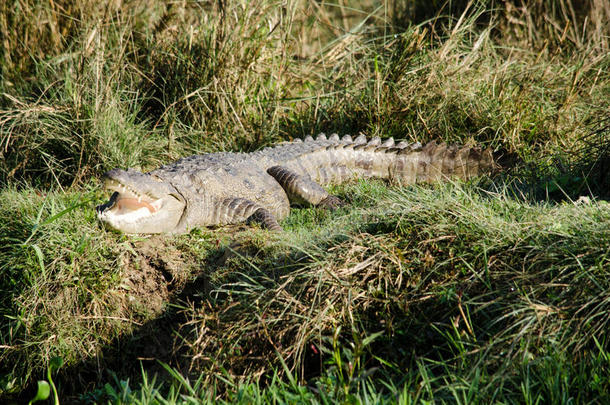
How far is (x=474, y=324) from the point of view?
2.79m

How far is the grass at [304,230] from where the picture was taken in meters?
Answer: 2.69

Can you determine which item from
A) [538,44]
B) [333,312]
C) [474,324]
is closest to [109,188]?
[333,312]

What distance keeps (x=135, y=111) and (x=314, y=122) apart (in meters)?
2.01

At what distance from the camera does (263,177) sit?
521cm

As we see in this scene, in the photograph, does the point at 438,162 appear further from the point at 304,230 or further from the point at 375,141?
the point at 304,230

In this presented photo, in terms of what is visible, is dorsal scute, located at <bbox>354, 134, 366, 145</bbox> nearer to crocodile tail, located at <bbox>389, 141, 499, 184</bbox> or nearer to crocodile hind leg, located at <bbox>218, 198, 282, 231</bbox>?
crocodile tail, located at <bbox>389, 141, 499, 184</bbox>

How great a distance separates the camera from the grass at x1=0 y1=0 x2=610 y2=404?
269 centimetres

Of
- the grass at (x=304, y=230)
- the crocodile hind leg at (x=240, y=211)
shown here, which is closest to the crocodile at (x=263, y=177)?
the crocodile hind leg at (x=240, y=211)

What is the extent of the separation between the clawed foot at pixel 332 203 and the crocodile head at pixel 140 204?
50.9 inches

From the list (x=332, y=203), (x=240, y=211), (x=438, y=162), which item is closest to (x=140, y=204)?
(x=240, y=211)

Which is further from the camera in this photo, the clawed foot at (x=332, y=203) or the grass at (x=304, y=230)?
the clawed foot at (x=332, y=203)

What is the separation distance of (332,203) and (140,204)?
173cm

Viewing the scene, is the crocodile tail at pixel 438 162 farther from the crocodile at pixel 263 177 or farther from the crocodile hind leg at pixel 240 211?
the crocodile hind leg at pixel 240 211

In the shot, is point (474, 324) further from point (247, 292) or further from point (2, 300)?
point (2, 300)
